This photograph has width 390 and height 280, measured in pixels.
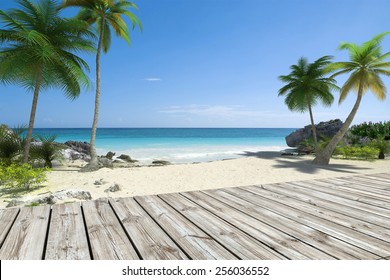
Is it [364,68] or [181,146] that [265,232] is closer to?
[364,68]

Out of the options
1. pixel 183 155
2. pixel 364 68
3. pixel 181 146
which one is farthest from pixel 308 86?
pixel 181 146

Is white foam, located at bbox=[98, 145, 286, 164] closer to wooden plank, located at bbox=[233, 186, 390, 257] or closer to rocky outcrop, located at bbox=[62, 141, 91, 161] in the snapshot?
rocky outcrop, located at bbox=[62, 141, 91, 161]

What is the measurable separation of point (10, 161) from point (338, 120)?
3093cm

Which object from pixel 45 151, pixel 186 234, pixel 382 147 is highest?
pixel 382 147

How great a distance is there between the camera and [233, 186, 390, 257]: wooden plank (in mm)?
1705

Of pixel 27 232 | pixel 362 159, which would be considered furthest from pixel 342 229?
pixel 362 159

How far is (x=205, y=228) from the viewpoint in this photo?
1988 millimetres

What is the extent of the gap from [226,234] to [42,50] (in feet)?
35.7

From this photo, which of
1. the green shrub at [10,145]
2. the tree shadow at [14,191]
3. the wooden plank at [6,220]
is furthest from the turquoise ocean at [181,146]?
the wooden plank at [6,220]

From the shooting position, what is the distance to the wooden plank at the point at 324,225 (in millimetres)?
1705

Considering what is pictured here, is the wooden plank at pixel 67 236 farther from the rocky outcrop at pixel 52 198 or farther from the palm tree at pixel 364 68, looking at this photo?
the palm tree at pixel 364 68

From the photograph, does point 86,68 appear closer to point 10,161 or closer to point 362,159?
point 10,161

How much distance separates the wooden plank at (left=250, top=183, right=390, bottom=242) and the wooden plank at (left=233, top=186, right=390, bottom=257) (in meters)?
0.08

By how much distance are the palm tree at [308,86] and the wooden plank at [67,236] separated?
18.0 m
